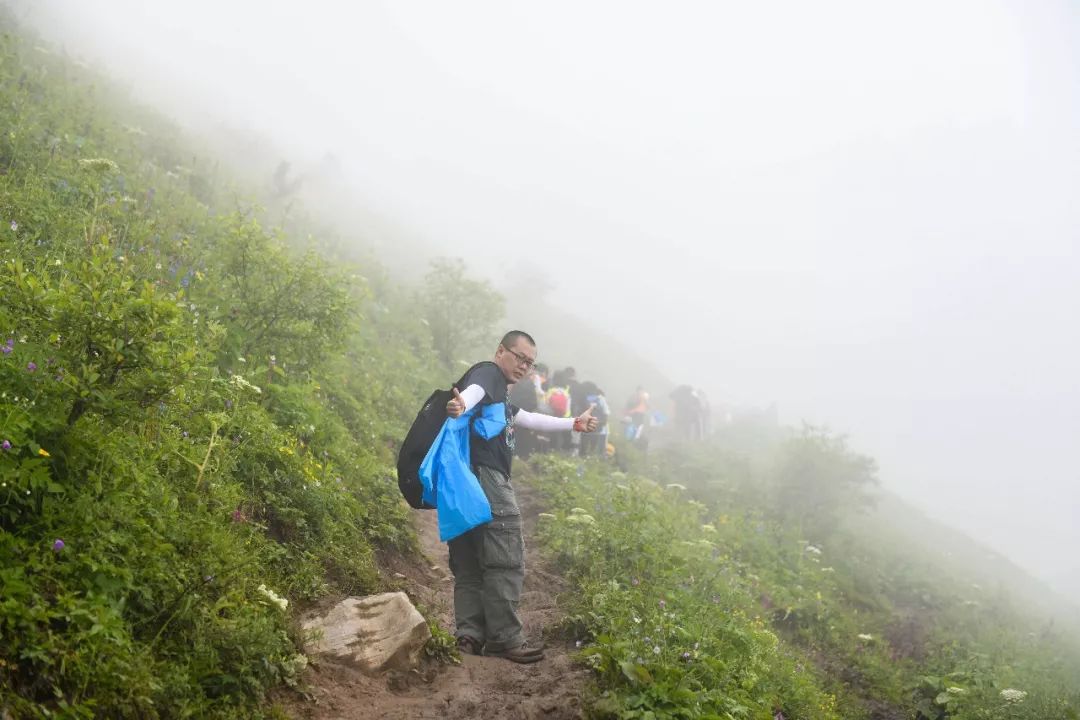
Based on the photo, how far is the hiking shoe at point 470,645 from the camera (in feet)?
18.2

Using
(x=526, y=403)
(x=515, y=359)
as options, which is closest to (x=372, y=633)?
(x=515, y=359)

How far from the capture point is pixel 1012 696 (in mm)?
7332

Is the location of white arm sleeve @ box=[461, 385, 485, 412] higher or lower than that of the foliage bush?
higher

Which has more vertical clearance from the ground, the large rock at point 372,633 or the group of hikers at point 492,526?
the group of hikers at point 492,526

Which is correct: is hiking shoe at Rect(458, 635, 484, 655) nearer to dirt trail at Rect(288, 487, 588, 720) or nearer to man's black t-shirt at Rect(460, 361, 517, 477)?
dirt trail at Rect(288, 487, 588, 720)

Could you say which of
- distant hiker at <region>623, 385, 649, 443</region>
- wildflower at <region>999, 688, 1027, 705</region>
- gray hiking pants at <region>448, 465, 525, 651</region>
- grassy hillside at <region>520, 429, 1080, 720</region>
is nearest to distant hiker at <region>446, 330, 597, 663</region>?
gray hiking pants at <region>448, 465, 525, 651</region>

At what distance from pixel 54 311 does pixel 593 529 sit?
6.51 meters

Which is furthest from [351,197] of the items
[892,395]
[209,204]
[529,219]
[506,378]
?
[892,395]

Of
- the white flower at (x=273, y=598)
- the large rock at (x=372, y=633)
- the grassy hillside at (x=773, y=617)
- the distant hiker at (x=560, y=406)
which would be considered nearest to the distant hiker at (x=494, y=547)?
the large rock at (x=372, y=633)

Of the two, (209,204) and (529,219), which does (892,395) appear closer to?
(529,219)

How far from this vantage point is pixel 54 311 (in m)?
3.26

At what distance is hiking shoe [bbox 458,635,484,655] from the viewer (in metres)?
5.56

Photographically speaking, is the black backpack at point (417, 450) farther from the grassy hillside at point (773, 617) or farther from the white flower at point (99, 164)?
the white flower at point (99, 164)

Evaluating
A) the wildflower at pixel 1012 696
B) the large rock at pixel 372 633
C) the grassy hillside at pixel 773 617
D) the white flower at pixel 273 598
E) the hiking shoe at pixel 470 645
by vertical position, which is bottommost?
the hiking shoe at pixel 470 645
